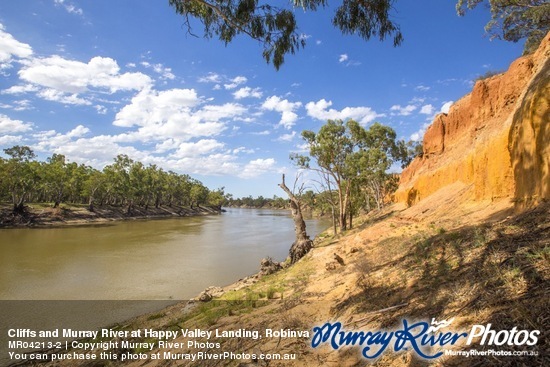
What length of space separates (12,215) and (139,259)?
3655cm

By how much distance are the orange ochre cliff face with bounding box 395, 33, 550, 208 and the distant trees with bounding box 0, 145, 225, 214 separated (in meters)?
56.6

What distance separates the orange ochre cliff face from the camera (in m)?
7.29

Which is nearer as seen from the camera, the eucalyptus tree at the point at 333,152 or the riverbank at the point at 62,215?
the eucalyptus tree at the point at 333,152

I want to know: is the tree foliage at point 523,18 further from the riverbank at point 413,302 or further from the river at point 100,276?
the river at point 100,276

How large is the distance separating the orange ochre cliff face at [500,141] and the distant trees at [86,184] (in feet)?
186

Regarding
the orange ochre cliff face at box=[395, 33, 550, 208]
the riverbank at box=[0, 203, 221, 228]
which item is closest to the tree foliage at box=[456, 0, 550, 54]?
the orange ochre cliff face at box=[395, 33, 550, 208]

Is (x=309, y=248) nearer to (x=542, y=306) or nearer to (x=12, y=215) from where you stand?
(x=542, y=306)

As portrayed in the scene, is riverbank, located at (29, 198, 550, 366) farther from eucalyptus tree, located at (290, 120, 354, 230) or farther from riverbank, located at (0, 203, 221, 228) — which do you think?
riverbank, located at (0, 203, 221, 228)

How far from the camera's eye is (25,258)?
2242cm

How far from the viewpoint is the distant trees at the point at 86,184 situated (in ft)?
155

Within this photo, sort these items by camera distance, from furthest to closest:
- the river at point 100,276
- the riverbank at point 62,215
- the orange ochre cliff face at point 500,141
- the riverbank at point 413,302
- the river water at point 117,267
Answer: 1. the riverbank at point 62,215
2. the river water at point 117,267
3. the river at point 100,276
4. the orange ochre cliff face at point 500,141
5. the riverbank at point 413,302

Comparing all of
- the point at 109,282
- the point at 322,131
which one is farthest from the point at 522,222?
the point at 322,131

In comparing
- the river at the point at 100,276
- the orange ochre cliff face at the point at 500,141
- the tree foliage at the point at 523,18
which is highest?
the tree foliage at the point at 523,18

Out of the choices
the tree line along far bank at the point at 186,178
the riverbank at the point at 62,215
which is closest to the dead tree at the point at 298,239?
the tree line along far bank at the point at 186,178
